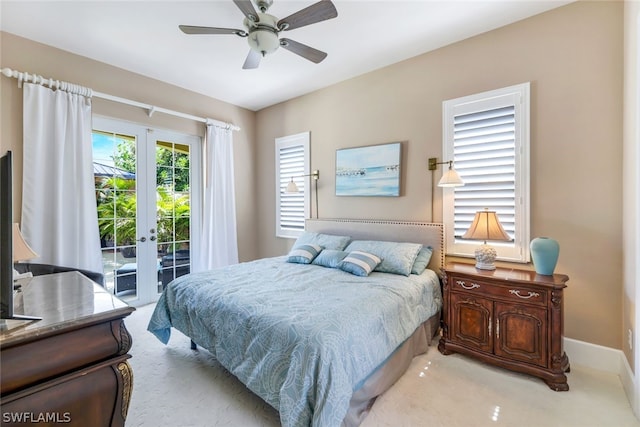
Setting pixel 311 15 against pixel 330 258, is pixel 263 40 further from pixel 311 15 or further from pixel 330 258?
pixel 330 258

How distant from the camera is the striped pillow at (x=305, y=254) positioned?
10.7 ft

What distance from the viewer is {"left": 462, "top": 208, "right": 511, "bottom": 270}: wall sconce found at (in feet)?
8.04

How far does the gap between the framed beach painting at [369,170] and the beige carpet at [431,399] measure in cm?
191

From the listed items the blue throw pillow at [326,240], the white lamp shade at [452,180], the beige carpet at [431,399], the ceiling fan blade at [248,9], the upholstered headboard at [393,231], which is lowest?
Result: the beige carpet at [431,399]

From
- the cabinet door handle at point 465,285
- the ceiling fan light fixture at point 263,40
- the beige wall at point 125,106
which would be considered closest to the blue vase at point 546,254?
the cabinet door handle at point 465,285

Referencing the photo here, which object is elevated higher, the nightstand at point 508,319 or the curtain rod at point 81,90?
the curtain rod at point 81,90

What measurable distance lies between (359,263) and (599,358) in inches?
82.0

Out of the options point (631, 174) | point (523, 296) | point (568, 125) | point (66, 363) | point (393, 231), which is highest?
point (568, 125)

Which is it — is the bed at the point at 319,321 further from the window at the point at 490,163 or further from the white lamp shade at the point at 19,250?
the white lamp shade at the point at 19,250

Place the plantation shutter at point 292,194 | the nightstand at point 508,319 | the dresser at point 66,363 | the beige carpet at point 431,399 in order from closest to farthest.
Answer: the dresser at point 66,363 < the beige carpet at point 431,399 < the nightstand at point 508,319 < the plantation shutter at point 292,194

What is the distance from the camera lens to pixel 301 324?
1.70m

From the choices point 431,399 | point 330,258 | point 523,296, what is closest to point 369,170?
point 330,258

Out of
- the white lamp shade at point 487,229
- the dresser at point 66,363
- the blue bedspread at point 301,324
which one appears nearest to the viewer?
the dresser at point 66,363

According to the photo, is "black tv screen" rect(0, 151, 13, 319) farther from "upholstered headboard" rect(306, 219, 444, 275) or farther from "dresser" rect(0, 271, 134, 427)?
"upholstered headboard" rect(306, 219, 444, 275)
